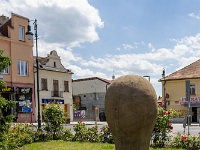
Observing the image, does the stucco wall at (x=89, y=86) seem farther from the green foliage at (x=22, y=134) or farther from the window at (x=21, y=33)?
the green foliage at (x=22, y=134)

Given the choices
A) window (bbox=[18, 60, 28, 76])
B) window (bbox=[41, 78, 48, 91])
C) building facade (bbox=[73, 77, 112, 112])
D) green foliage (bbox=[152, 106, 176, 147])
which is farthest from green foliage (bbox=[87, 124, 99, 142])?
building facade (bbox=[73, 77, 112, 112])

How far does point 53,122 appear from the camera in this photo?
1421cm

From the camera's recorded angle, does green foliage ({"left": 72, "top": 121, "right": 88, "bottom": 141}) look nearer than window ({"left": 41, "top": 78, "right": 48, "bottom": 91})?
Yes

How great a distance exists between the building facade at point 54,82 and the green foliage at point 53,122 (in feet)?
55.0

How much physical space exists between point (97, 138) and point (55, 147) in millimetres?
2225

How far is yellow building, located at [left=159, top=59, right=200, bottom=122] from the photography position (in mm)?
33031

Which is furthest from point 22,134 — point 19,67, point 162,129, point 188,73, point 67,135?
point 188,73

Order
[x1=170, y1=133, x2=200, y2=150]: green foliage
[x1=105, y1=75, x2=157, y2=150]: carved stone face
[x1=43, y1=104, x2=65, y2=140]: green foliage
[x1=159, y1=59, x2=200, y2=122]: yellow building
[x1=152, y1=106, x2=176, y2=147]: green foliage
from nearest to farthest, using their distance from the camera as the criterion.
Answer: [x1=105, y1=75, x2=157, y2=150]: carved stone face < [x1=170, y1=133, x2=200, y2=150]: green foliage < [x1=152, y1=106, x2=176, y2=147]: green foliage < [x1=43, y1=104, x2=65, y2=140]: green foliage < [x1=159, y1=59, x2=200, y2=122]: yellow building

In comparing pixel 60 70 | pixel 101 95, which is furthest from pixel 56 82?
pixel 101 95

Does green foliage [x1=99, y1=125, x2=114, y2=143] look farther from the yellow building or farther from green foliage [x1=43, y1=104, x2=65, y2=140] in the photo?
the yellow building

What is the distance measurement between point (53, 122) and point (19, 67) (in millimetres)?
16366

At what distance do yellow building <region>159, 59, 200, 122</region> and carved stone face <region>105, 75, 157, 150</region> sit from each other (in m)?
29.0

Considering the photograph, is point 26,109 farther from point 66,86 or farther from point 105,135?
point 105,135

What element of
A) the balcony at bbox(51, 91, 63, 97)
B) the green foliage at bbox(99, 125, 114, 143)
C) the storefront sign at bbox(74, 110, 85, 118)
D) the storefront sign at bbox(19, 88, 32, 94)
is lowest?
the storefront sign at bbox(74, 110, 85, 118)
